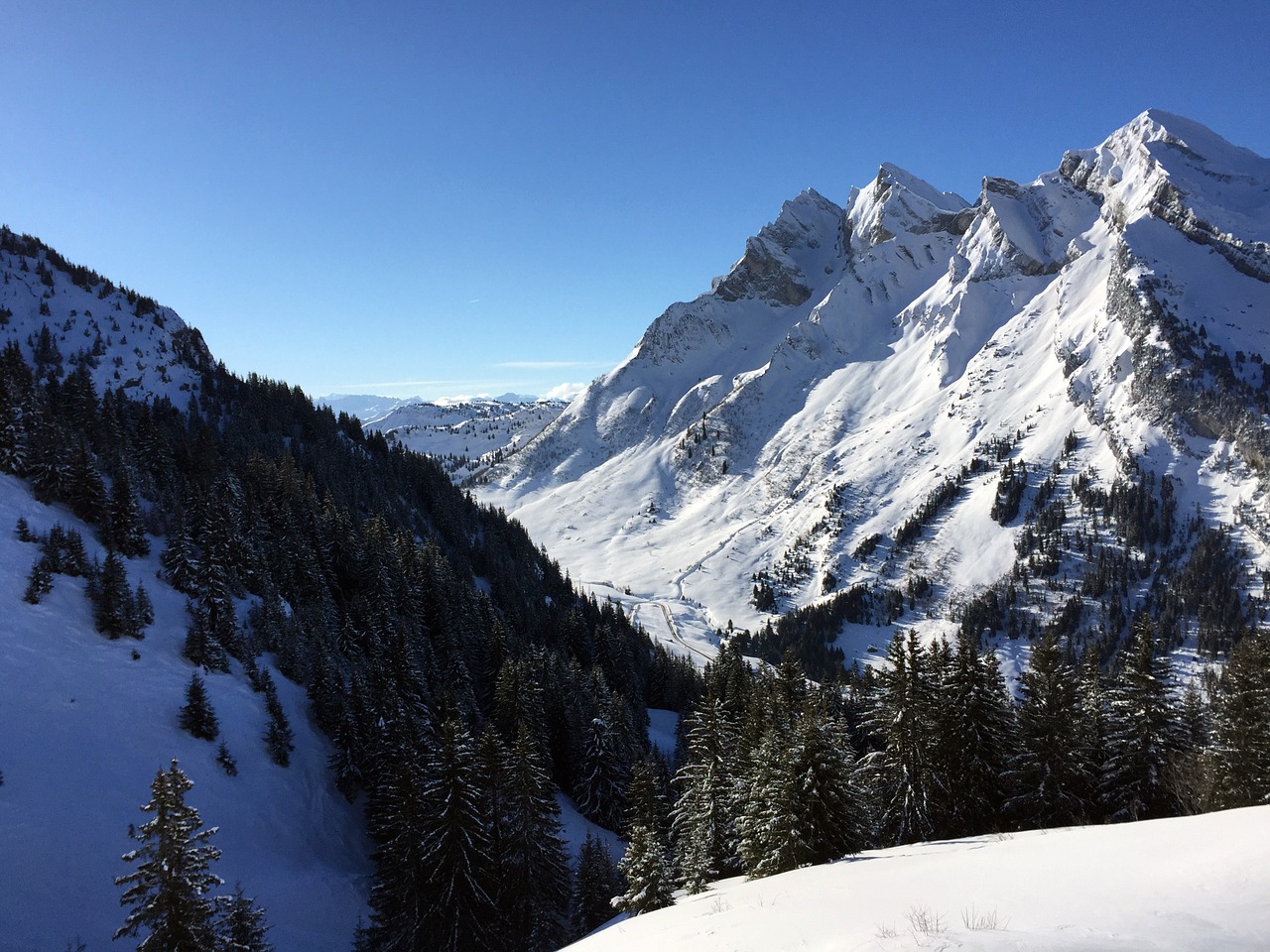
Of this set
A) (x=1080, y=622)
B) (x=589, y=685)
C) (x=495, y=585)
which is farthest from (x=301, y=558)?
(x=1080, y=622)

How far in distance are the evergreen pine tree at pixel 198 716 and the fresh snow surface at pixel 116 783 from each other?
0.49 metres

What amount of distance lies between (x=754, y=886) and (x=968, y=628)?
622 ft

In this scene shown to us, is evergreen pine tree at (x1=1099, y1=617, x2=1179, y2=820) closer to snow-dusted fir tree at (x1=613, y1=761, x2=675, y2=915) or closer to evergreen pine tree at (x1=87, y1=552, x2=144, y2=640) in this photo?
snow-dusted fir tree at (x1=613, y1=761, x2=675, y2=915)

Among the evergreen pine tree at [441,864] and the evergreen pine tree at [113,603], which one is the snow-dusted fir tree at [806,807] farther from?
the evergreen pine tree at [113,603]

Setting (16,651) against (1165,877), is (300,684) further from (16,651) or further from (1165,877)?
(1165,877)

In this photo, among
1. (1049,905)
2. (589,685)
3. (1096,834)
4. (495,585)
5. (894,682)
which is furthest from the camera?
Result: (495,585)

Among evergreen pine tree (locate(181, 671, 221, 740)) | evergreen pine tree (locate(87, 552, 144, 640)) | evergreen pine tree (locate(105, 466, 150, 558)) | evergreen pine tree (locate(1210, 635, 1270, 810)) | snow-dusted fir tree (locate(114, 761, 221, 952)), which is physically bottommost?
evergreen pine tree (locate(1210, 635, 1270, 810))

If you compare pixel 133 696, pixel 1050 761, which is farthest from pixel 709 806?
pixel 133 696

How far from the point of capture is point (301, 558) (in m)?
67.4

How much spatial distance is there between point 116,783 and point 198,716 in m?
6.33

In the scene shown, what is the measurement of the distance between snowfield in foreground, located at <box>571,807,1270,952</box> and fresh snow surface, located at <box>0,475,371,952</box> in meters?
26.7

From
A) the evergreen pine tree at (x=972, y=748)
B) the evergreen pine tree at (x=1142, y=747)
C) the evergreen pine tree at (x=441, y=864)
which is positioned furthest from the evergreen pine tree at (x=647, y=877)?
the evergreen pine tree at (x=1142, y=747)

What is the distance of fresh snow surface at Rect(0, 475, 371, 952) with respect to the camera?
94.4 feet

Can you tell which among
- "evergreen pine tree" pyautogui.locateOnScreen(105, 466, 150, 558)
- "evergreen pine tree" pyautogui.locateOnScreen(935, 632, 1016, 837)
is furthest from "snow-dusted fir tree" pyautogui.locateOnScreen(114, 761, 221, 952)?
"evergreen pine tree" pyautogui.locateOnScreen(105, 466, 150, 558)
